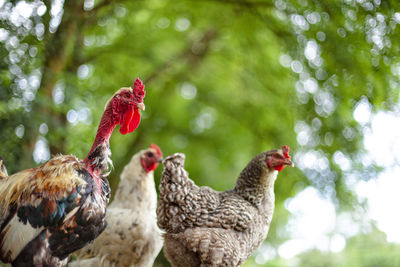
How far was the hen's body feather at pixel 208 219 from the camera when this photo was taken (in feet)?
8.57

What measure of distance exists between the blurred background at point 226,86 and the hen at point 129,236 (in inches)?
59.4

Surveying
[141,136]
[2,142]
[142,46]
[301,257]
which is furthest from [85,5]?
[301,257]

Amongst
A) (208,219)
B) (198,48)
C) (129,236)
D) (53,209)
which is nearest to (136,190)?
(129,236)

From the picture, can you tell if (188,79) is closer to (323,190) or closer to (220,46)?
(220,46)

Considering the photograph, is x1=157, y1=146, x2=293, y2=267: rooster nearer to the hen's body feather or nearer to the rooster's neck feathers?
the hen's body feather

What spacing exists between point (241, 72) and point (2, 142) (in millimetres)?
5304

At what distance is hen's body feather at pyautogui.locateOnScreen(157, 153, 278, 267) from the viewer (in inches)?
103

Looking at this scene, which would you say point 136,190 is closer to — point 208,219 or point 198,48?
point 208,219

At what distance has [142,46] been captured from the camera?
678cm

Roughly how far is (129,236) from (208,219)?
0.72m

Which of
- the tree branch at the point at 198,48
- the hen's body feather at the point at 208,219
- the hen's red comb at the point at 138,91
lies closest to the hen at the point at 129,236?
the hen's body feather at the point at 208,219

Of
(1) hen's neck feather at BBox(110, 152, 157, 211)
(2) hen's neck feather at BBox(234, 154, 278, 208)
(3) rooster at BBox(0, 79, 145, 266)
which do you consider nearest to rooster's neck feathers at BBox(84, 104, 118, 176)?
(3) rooster at BBox(0, 79, 145, 266)

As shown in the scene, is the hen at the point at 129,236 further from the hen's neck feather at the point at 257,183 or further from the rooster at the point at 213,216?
the hen's neck feather at the point at 257,183

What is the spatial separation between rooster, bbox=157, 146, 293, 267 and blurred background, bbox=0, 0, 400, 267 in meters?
1.83
